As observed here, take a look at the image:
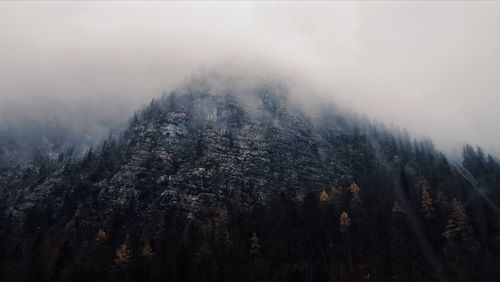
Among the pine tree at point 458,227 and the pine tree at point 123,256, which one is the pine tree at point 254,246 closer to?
the pine tree at point 123,256

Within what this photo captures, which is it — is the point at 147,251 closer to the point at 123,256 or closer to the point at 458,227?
the point at 123,256

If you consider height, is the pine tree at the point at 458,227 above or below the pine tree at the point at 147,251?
above

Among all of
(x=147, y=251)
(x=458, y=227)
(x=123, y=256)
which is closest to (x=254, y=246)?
(x=147, y=251)

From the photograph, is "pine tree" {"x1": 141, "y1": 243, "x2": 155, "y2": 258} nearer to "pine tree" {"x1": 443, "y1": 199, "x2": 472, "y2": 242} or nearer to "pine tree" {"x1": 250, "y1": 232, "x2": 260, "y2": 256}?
"pine tree" {"x1": 250, "y1": 232, "x2": 260, "y2": 256}

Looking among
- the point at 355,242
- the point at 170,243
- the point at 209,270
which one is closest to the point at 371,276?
the point at 355,242

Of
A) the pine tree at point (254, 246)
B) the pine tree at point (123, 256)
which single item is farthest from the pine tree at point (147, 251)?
the pine tree at point (254, 246)

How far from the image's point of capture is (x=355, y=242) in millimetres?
191625

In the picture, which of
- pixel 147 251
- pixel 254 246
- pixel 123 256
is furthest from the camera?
pixel 254 246

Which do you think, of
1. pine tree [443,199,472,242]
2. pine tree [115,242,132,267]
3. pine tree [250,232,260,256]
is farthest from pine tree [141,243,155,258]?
pine tree [443,199,472,242]

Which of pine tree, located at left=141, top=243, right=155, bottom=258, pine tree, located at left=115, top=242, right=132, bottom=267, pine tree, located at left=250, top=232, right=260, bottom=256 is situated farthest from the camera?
pine tree, located at left=250, top=232, right=260, bottom=256

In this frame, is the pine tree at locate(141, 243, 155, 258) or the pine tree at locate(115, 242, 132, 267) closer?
the pine tree at locate(115, 242, 132, 267)

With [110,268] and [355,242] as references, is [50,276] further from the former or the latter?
[355,242]

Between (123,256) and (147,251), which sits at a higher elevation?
(147,251)

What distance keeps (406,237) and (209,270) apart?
8913 cm
